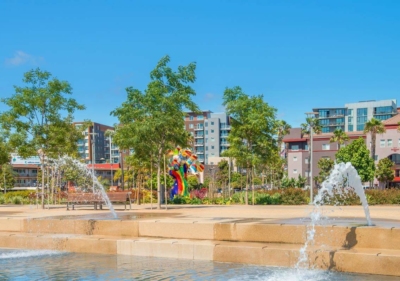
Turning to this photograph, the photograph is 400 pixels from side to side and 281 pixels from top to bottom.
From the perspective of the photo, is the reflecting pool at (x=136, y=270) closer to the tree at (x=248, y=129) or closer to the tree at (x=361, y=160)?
the tree at (x=248, y=129)

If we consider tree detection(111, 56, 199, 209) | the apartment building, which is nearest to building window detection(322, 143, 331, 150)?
the apartment building

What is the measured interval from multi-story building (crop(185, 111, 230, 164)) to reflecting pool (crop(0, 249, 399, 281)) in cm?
12820

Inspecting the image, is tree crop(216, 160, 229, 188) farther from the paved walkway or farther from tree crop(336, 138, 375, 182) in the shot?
the paved walkway

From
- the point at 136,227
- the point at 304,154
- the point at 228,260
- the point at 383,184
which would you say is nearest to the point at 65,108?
the point at 136,227

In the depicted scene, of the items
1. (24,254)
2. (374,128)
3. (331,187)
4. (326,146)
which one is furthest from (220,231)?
(326,146)

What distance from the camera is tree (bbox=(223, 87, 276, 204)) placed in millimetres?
27453

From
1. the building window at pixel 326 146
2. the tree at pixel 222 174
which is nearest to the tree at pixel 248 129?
the tree at pixel 222 174

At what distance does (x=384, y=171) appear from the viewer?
66562mm

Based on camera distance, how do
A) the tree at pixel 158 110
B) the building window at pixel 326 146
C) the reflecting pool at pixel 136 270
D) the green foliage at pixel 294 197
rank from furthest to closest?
the building window at pixel 326 146 → the green foliage at pixel 294 197 → the tree at pixel 158 110 → the reflecting pool at pixel 136 270

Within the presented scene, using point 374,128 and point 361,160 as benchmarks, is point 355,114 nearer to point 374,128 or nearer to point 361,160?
point 374,128

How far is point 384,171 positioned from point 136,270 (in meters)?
61.8

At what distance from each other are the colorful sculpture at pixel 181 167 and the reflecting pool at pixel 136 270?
23190mm

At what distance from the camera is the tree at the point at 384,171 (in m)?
66.6

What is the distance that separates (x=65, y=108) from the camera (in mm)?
24047
